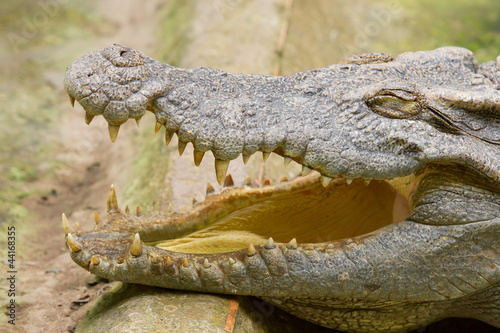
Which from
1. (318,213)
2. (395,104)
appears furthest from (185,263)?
(395,104)

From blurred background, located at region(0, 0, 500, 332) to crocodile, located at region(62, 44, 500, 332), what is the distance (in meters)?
0.78

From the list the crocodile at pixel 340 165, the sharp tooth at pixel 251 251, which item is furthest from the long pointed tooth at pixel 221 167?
the sharp tooth at pixel 251 251

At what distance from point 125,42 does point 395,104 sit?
17.5 ft

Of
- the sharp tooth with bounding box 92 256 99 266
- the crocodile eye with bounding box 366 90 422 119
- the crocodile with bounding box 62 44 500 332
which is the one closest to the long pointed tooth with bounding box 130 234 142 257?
the crocodile with bounding box 62 44 500 332

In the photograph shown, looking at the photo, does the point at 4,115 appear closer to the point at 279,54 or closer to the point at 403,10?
the point at 279,54

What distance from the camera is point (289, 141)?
267 centimetres

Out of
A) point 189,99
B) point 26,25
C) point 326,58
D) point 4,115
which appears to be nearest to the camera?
point 189,99

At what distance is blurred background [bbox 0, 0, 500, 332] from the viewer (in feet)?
13.0

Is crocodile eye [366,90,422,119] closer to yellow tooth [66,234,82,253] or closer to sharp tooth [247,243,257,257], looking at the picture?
sharp tooth [247,243,257,257]

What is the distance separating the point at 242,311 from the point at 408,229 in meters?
1.03

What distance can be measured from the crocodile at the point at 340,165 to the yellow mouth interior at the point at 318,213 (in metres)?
0.42

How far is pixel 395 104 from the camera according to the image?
113 inches

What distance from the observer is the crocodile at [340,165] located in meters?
2.61

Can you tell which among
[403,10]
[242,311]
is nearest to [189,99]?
[242,311]
